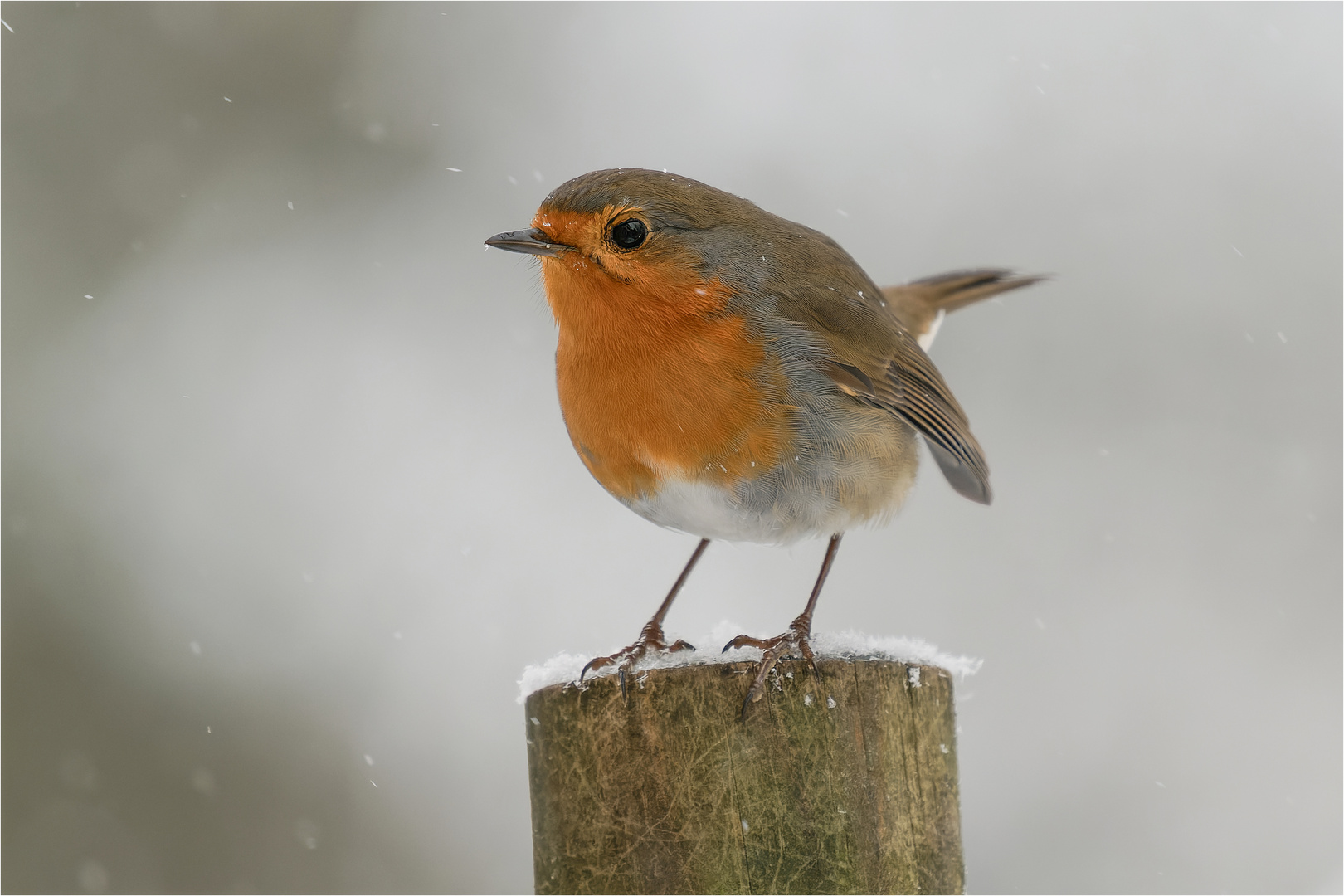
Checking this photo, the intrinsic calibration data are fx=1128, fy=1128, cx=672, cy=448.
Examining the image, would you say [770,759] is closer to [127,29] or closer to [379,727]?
[379,727]

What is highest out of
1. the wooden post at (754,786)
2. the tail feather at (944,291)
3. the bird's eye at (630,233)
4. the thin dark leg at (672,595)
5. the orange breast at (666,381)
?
the tail feather at (944,291)

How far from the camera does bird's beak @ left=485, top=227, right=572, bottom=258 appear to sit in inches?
102

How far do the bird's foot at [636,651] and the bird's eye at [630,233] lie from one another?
3.13 ft

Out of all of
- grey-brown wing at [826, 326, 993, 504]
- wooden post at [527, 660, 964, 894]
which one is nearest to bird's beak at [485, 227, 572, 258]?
grey-brown wing at [826, 326, 993, 504]

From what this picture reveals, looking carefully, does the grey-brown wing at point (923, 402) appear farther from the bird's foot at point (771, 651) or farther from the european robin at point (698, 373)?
the bird's foot at point (771, 651)

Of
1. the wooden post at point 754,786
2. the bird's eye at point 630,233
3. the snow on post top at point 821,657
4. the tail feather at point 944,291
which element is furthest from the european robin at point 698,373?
the tail feather at point 944,291

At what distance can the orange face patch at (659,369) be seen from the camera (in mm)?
2600

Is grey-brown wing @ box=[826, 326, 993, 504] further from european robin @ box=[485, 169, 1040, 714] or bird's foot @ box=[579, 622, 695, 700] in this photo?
bird's foot @ box=[579, 622, 695, 700]

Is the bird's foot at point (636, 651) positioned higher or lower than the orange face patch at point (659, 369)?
lower

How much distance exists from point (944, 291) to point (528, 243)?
2129mm

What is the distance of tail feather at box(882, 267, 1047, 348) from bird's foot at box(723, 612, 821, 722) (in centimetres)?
195

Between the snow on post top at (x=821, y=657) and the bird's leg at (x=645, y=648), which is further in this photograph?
the bird's leg at (x=645, y=648)

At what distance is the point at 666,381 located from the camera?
2.60 meters

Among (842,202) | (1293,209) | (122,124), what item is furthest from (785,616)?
(122,124)
